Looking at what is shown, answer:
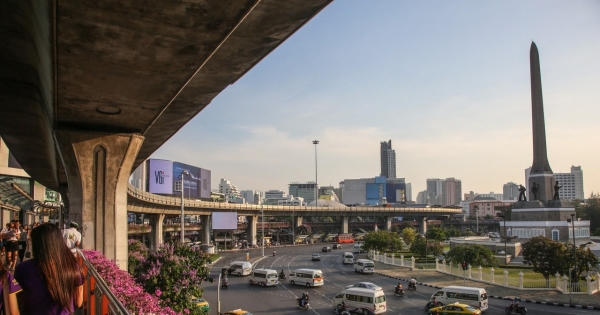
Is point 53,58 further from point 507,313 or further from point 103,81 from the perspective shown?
point 507,313

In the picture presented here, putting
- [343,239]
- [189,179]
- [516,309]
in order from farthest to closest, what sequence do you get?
[343,239]
[189,179]
[516,309]

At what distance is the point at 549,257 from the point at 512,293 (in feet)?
10.4

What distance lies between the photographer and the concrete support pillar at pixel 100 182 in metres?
14.4

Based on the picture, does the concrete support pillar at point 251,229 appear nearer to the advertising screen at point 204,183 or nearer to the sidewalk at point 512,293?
the advertising screen at point 204,183

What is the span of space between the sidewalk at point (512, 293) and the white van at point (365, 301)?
342 inches

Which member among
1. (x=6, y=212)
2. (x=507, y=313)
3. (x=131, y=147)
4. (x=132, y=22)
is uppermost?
(x=132, y=22)

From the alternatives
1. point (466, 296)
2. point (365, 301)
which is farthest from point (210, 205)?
point (466, 296)

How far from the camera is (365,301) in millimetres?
22312

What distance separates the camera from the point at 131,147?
48.3ft

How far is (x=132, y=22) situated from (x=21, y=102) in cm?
866

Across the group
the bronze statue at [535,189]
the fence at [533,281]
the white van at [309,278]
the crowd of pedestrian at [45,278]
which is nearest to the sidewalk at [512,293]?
the fence at [533,281]

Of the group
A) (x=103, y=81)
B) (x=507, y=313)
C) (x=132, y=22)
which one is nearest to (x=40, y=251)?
(x=132, y=22)

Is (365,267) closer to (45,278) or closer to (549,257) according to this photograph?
(549,257)

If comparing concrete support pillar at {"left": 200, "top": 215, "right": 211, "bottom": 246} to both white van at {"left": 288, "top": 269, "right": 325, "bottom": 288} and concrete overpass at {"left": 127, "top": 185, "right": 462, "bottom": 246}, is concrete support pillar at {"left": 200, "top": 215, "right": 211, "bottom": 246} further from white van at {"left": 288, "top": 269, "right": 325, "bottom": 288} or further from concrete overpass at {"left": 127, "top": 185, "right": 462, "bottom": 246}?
white van at {"left": 288, "top": 269, "right": 325, "bottom": 288}
